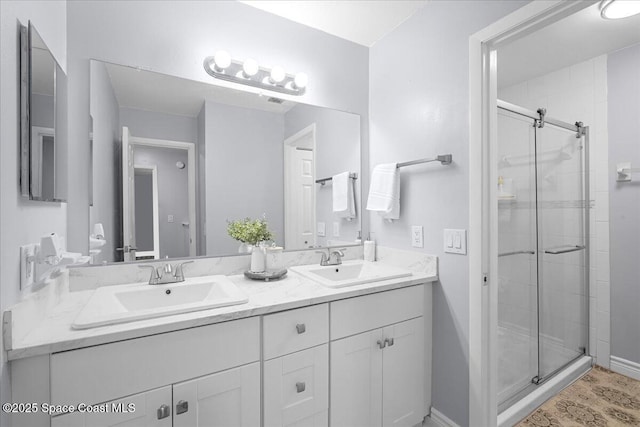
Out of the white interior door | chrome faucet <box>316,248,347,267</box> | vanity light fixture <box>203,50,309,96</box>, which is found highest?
vanity light fixture <box>203,50,309,96</box>

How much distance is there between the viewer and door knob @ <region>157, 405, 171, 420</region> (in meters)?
0.99

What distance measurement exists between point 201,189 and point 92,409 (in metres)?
1.04

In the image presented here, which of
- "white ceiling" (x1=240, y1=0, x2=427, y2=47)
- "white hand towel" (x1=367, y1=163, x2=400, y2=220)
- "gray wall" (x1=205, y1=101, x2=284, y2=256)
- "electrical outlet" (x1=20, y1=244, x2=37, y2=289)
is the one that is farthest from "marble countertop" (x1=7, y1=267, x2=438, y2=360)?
"white ceiling" (x1=240, y1=0, x2=427, y2=47)

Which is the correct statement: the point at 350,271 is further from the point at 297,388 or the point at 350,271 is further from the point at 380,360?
the point at 297,388

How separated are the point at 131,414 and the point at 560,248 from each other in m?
2.74

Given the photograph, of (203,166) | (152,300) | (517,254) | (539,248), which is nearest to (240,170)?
(203,166)

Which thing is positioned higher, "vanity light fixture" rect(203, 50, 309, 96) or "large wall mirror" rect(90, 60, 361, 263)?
"vanity light fixture" rect(203, 50, 309, 96)

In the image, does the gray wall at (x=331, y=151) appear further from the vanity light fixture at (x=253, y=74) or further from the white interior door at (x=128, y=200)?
the white interior door at (x=128, y=200)

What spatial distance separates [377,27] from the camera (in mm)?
1980

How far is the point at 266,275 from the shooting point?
1550 millimetres

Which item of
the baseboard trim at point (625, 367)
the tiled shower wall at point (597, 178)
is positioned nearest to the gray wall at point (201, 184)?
the tiled shower wall at point (597, 178)

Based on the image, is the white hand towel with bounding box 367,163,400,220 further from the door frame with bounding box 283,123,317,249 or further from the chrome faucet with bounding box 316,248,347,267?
the door frame with bounding box 283,123,317,249

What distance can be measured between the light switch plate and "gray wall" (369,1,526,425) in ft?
0.11

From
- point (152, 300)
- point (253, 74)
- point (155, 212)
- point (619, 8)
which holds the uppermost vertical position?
point (619, 8)
